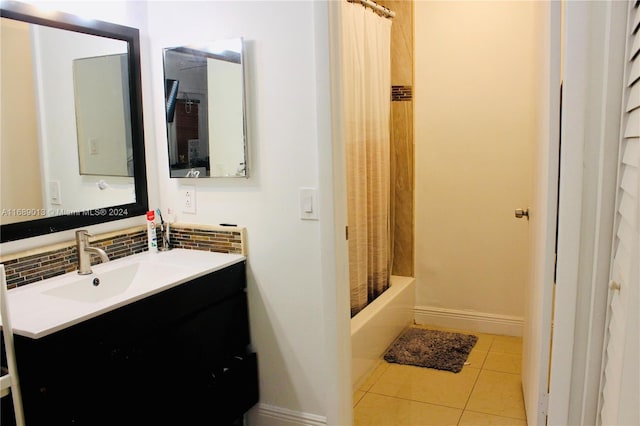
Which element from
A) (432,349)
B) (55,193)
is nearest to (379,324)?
(432,349)

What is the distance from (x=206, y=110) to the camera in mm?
2174

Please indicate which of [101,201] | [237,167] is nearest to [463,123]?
[237,167]

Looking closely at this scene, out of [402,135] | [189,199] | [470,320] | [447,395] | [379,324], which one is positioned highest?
[402,135]

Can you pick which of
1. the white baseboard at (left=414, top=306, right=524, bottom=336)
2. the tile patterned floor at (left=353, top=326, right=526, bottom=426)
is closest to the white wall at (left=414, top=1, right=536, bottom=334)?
the white baseboard at (left=414, top=306, right=524, bottom=336)

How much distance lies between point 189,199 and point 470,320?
2.03 meters

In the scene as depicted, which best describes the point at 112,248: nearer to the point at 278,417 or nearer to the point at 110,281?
the point at 110,281

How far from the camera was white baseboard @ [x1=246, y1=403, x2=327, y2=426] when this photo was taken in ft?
7.21

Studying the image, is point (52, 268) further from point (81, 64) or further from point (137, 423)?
point (81, 64)

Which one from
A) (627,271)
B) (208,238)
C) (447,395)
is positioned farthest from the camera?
(447,395)

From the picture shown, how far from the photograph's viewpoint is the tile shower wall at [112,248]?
1.78 metres

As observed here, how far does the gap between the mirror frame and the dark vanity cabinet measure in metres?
A: 0.49

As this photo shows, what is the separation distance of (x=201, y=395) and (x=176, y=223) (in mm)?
767

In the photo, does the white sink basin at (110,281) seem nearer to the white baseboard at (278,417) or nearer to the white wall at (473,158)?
the white baseboard at (278,417)

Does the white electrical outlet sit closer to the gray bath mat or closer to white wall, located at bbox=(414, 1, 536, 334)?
the gray bath mat
